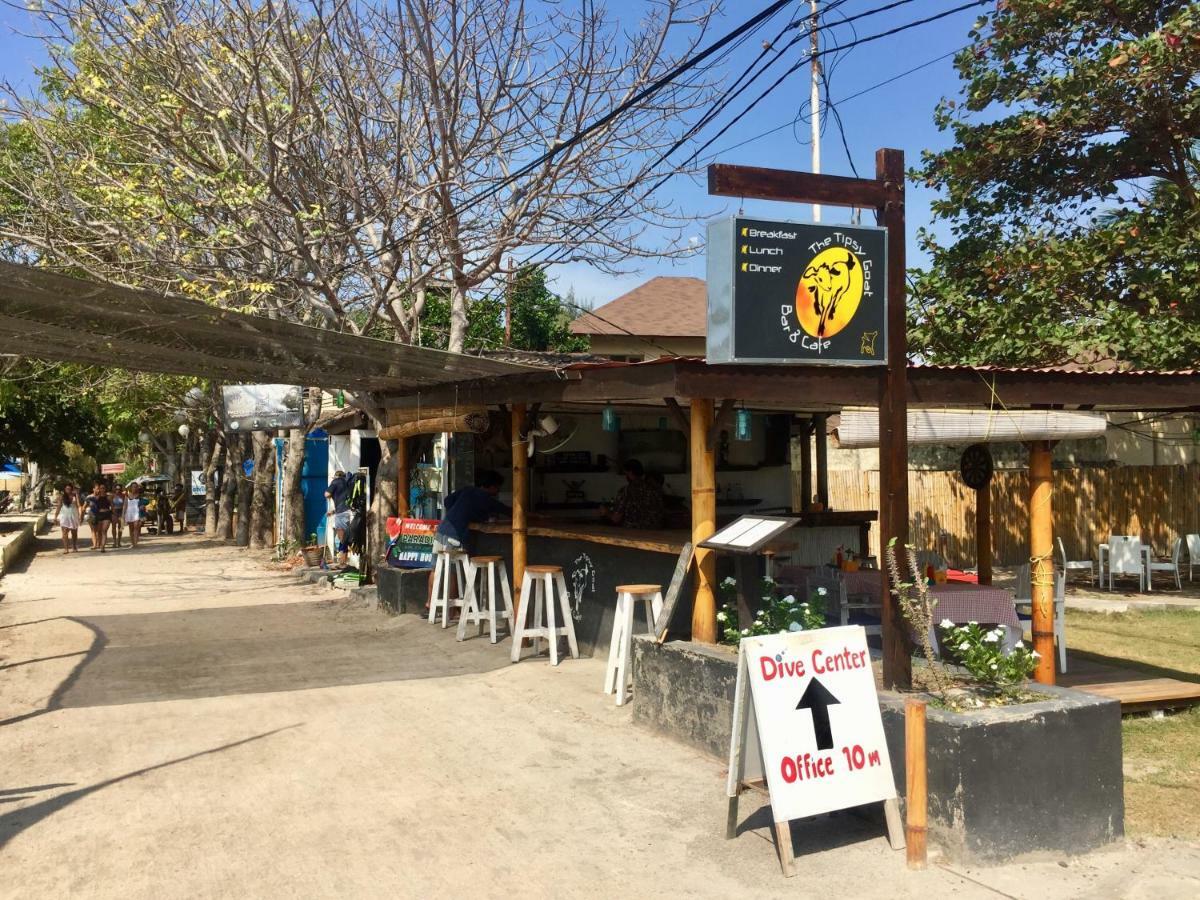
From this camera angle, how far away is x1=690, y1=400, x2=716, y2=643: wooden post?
22.6ft

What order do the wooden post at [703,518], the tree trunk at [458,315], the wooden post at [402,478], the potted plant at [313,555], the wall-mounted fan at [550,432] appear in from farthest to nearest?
the potted plant at [313,555] → the tree trunk at [458,315] → the wooden post at [402,478] → the wall-mounted fan at [550,432] → the wooden post at [703,518]

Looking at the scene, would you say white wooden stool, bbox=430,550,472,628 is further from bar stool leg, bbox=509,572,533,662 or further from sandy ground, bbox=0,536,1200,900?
bar stool leg, bbox=509,572,533,662

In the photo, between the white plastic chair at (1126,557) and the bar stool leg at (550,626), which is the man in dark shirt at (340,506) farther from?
the white plastic chair at (1126,557)

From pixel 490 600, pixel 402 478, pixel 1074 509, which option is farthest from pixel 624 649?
pixel 1074 509

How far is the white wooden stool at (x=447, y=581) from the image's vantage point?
1080cm

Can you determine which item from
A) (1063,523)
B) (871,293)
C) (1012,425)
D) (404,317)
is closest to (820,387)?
(871,293)

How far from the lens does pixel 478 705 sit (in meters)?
Answer: 7.68

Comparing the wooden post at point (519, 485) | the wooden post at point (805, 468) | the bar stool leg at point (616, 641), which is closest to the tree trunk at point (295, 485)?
the wooden post at point (805, 468)

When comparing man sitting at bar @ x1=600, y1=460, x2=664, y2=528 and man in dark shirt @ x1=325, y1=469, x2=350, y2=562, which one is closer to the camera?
man sitting at bar @ x1=600, y1=460, x2=664, y2=528

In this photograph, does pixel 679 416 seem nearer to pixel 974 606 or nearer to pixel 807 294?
pixel 807 294

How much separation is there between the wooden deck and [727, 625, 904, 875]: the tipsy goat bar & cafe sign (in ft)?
9.19

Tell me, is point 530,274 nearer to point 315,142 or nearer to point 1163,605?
point 315,142

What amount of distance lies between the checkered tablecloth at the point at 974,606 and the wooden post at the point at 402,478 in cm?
688

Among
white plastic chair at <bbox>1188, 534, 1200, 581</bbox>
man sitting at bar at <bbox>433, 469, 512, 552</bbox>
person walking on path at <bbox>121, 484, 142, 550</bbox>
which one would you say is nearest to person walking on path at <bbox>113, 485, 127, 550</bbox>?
person walking on path at <bbox>121, 484, 142, 550</bbox>
